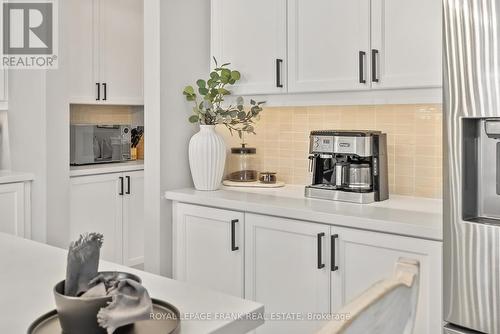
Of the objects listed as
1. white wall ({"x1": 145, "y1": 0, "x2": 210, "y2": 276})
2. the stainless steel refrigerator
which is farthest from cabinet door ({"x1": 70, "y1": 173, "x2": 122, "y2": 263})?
the stainless steel refrigerator

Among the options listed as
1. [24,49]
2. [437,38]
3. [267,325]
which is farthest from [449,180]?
[24,49]

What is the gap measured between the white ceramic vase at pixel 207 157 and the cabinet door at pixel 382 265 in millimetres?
851

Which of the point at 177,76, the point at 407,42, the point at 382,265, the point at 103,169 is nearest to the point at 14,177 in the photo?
the point at 103,169

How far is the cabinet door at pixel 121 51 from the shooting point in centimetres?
433

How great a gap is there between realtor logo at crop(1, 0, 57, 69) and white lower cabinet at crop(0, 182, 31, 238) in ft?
2.72

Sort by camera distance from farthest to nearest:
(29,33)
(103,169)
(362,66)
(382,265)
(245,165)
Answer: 1. (103,169)
2. (29,33)
3. (245,165)
4. (362,66)
5. (382,265)

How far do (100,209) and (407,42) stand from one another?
2.73 m

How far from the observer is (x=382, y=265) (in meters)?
2.13

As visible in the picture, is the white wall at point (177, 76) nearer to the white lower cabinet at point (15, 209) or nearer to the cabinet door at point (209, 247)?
the cabinet door at point (209, 247)

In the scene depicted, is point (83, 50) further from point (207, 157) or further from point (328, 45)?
point (328, 45)

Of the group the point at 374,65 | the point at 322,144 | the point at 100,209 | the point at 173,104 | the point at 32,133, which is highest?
the point at 374,65

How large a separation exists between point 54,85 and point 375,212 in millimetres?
2377

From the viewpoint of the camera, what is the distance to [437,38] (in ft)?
7.13

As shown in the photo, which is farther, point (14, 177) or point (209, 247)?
point (14, 177)
